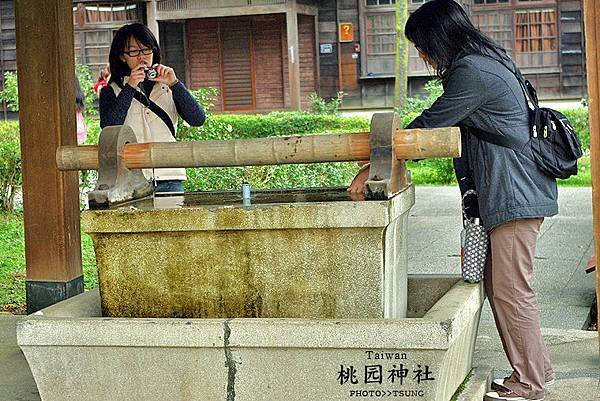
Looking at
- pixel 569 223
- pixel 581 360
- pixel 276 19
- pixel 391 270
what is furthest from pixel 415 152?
pixel 276 19

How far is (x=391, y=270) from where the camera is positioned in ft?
12.9

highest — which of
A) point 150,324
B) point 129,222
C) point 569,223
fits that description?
point 129,222

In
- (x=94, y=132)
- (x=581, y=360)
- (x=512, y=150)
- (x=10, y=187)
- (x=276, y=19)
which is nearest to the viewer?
(x=512, y=150)

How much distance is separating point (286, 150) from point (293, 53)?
19.7m

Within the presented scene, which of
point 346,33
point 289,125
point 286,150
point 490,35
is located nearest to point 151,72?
point 286,150

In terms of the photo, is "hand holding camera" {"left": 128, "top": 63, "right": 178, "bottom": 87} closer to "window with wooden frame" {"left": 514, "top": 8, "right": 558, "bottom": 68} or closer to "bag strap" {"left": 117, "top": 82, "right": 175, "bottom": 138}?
"bag strap" {"left": 117, "top": 82, "right": 175, "bottom": 138}

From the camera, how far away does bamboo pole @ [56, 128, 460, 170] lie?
12.3ft

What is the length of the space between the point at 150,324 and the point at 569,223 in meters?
8.09

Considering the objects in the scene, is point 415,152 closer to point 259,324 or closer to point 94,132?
point 259,324

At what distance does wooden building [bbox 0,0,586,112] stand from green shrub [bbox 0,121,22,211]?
40.0 feet

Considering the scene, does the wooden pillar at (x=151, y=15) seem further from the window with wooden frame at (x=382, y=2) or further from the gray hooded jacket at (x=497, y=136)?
the gray hooded jacket at (x=497, y=136)

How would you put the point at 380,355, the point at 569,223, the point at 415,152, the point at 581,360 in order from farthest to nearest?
the point at 569,223 → the point at 581,360 → the point at 415,152 → the point at 380,355

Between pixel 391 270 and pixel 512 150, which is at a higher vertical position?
pixel 512 150

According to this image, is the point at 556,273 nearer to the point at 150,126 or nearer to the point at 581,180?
the point at 150,126
